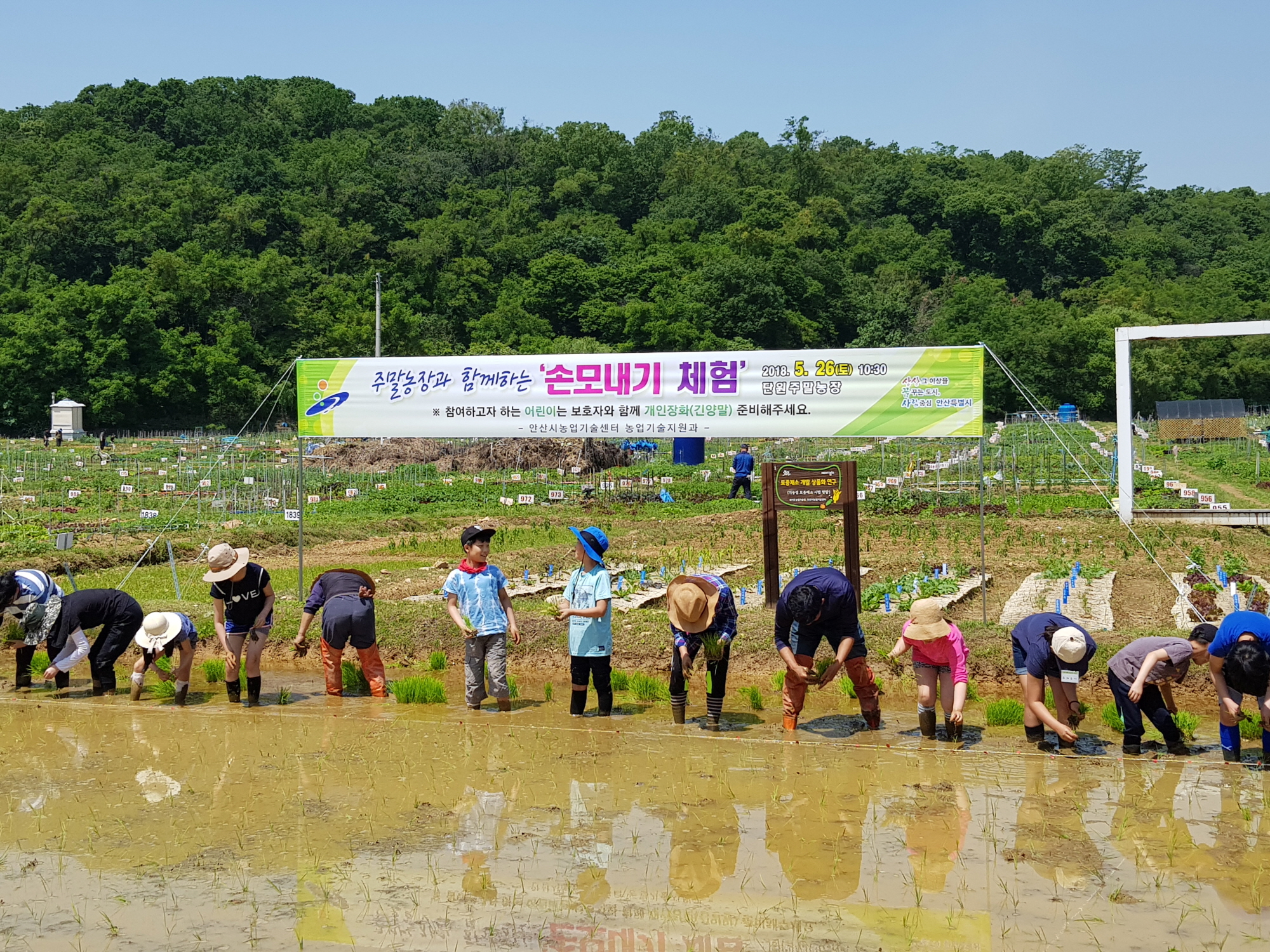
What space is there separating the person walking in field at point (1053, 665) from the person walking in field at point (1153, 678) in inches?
10.3

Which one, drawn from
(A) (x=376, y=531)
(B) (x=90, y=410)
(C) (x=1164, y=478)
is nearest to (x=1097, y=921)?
(A) (x=376, y=531)

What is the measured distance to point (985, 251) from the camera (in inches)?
3927

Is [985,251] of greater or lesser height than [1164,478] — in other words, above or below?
above

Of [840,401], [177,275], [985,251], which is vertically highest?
[985,251]

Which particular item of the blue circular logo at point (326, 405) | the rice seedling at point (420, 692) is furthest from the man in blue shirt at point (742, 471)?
the rice seedling at point (420, 692)

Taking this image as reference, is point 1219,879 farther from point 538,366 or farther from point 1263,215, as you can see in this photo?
point 1263,215

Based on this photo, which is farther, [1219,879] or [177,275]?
[177,275]

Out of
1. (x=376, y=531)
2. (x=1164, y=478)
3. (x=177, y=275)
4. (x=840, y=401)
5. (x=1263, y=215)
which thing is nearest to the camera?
(x=840, y=401)

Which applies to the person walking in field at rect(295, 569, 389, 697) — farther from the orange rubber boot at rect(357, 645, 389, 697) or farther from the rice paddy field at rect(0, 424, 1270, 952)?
the rice paddy field at rect(0, 424, 1270, 952)

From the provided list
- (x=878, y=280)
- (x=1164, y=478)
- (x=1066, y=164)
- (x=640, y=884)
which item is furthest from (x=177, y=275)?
(x=1066, y=164)

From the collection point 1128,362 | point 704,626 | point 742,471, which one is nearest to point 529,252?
point 742,471

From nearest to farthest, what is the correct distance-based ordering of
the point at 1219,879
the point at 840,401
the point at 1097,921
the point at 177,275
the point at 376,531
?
the point at 1097,921
the point at 1219,879
the point at 840,401
the point at 376,531
the point at 177,275

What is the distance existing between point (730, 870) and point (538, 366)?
775cm

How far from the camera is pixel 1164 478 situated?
30859mm
